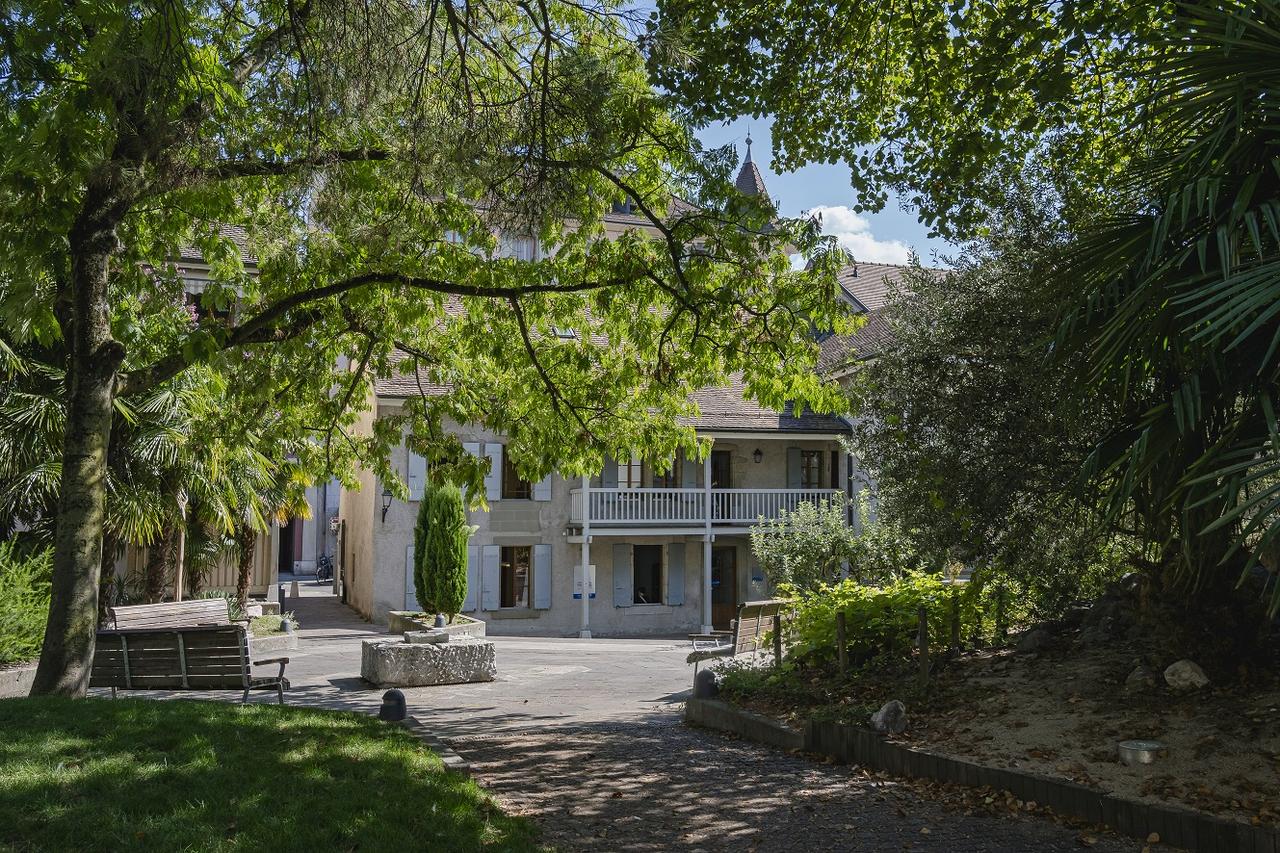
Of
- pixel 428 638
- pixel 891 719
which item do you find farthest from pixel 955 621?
pixel 428 638

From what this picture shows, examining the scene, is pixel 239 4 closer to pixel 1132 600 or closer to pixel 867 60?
pixel 867 60

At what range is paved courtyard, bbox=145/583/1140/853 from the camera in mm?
5848

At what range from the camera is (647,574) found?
27.9 m

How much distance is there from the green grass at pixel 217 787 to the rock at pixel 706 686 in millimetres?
4245

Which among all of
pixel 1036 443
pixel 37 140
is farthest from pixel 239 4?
pixel 1036 443

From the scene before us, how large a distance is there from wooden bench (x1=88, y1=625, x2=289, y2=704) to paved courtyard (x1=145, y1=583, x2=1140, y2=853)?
2.08 metres

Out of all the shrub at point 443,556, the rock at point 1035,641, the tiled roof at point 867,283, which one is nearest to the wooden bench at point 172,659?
the rock at point 1035,641

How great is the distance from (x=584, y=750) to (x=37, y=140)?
244 inches

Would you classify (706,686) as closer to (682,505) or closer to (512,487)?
(512,487)

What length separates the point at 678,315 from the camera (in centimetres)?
977

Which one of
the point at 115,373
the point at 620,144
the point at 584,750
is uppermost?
the point at 620,144

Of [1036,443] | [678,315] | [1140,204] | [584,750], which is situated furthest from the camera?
[678,315]

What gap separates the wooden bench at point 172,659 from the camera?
9586mm

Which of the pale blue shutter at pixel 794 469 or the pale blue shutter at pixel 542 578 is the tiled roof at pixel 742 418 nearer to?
the pale blue shutter at pixel 794 469
